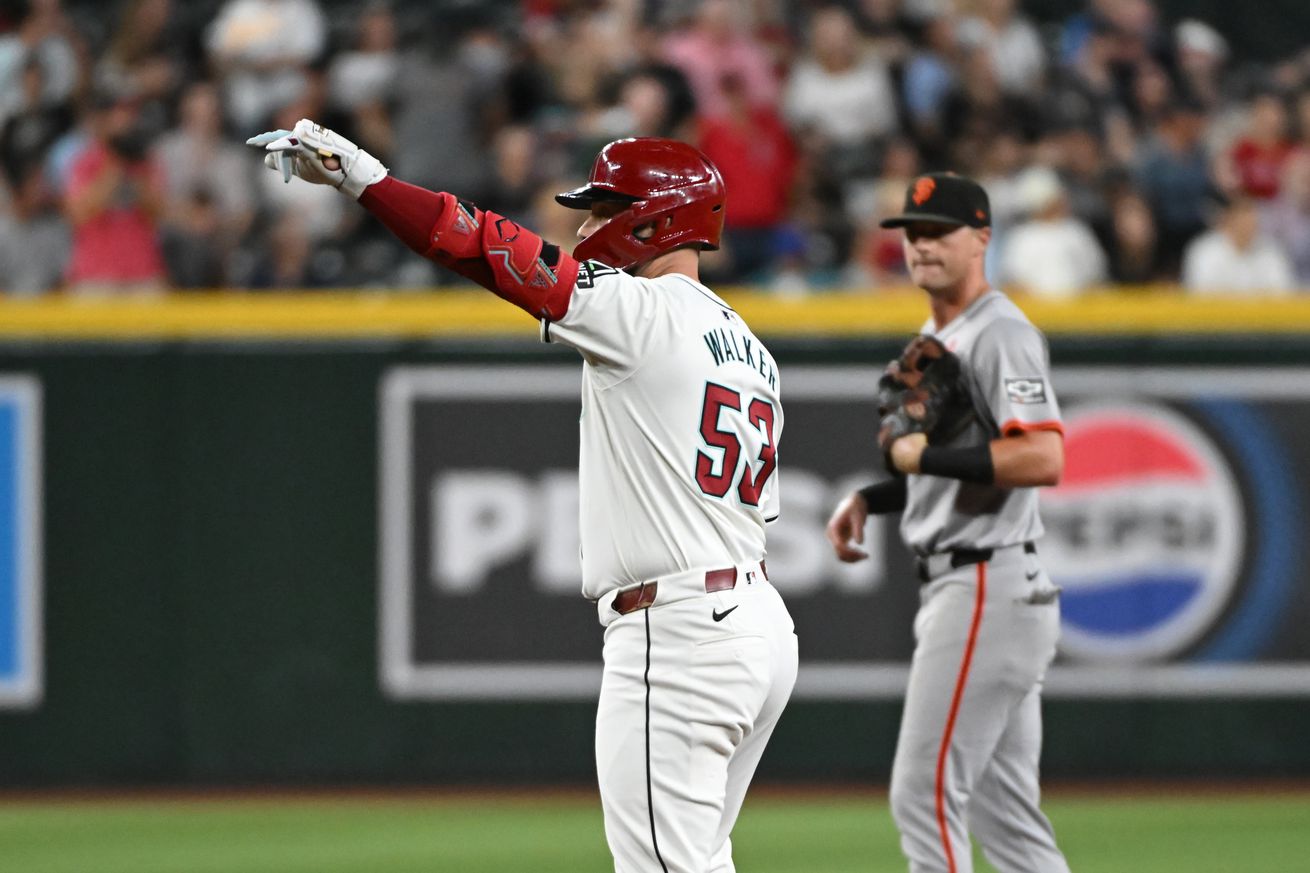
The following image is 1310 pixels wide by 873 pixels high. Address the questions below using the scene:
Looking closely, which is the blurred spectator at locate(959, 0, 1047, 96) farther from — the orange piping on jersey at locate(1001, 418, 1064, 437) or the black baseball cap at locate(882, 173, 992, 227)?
the orange piping on jersey at locate(1001, 418, 1064, 437)

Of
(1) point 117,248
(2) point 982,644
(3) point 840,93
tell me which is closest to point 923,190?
(2) point 982,644

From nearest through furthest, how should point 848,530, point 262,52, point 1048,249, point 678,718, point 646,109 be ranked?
point 678,718
point 848,530
point 1048,249
point 646,109
point 262,52

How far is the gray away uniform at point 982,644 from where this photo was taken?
192 inches

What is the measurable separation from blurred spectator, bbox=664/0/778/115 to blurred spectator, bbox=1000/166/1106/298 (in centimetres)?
187

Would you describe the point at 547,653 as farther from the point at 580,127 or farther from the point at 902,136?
the point at 902,136

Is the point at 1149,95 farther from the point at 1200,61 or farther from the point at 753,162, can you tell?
the point at 753,162

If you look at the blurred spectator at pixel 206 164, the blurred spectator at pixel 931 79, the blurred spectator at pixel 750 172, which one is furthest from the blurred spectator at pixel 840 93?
the blurred spectator at pixel 206 164

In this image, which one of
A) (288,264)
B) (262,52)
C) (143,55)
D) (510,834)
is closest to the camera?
(510,834)

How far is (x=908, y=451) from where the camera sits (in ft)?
15.9

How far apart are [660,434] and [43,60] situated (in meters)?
8.63

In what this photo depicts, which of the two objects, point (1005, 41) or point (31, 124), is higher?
point (1005, 41)

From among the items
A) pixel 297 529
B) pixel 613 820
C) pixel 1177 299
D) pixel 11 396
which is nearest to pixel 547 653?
pixel 297 529

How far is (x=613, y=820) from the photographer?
3.88m

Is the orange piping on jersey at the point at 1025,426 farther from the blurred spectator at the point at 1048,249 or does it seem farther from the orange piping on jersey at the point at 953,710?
the blurred spectator at the point at 1048,249
